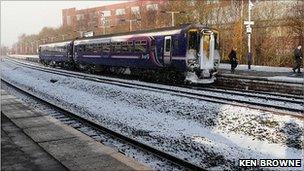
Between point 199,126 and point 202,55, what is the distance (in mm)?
9816

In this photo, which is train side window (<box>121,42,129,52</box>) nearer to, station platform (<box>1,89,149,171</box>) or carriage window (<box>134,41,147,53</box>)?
carriage window (<box>134,41,147,53</box>)

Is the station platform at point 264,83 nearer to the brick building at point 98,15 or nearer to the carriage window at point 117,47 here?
the carriage window at point 117,47

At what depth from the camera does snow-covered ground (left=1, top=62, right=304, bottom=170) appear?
8.82 metres

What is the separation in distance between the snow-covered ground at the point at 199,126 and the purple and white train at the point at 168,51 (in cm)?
374

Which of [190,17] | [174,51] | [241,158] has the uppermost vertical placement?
[190,17]

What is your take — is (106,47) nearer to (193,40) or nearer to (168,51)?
(168,51)

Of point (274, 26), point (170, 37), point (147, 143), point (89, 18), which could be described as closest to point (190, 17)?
point (274, 26)

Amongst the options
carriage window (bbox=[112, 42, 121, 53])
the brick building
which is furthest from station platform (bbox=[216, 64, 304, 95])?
the brick building

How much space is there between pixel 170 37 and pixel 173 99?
20.4 ft

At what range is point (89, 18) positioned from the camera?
116 meters

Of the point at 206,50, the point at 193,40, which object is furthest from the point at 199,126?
the point at 206,50

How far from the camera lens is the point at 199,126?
11.5 meters

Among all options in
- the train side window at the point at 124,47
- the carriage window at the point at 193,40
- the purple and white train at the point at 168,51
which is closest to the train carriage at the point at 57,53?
the purple and white train at the point at 168,51

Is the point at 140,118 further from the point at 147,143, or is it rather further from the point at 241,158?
the point at 241,158
